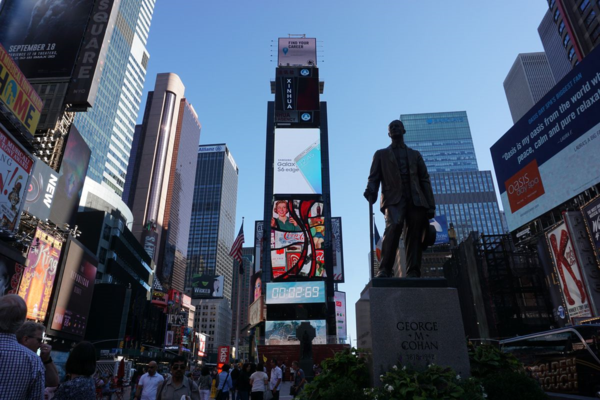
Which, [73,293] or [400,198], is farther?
[73,293]

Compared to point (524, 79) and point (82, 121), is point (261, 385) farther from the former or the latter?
point (524, 79)

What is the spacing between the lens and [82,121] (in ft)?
284

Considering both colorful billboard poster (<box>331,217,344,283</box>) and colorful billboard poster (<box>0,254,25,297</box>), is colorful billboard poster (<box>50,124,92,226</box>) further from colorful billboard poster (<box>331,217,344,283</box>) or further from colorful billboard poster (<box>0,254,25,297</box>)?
colorful billboard poster (<box>331,217,344,283</box>)

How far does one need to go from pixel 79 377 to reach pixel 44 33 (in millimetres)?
42322

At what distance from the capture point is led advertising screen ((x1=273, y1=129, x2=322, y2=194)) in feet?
214

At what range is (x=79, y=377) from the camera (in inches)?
140

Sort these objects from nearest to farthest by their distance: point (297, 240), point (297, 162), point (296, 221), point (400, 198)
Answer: point (400, 198) < point (297, 240) < point (296, 221) < point (297, 162)

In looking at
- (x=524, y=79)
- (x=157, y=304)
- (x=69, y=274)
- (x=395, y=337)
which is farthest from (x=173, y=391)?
(x=524, y=79)

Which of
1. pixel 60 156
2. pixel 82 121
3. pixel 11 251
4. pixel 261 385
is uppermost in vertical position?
pixel 82 121

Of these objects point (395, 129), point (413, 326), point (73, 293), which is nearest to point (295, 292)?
point (73, 293)

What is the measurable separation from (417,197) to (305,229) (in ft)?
181

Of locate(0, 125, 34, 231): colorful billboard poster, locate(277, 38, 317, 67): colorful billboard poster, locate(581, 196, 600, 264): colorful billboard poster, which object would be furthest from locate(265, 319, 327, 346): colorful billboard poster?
locate(277, 38, 317, 67): colorful billboard poster

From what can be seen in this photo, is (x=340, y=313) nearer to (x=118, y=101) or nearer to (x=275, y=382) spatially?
(x=118, y=101)

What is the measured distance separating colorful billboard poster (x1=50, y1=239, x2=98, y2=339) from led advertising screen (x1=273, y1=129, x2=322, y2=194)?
31.1 meters
